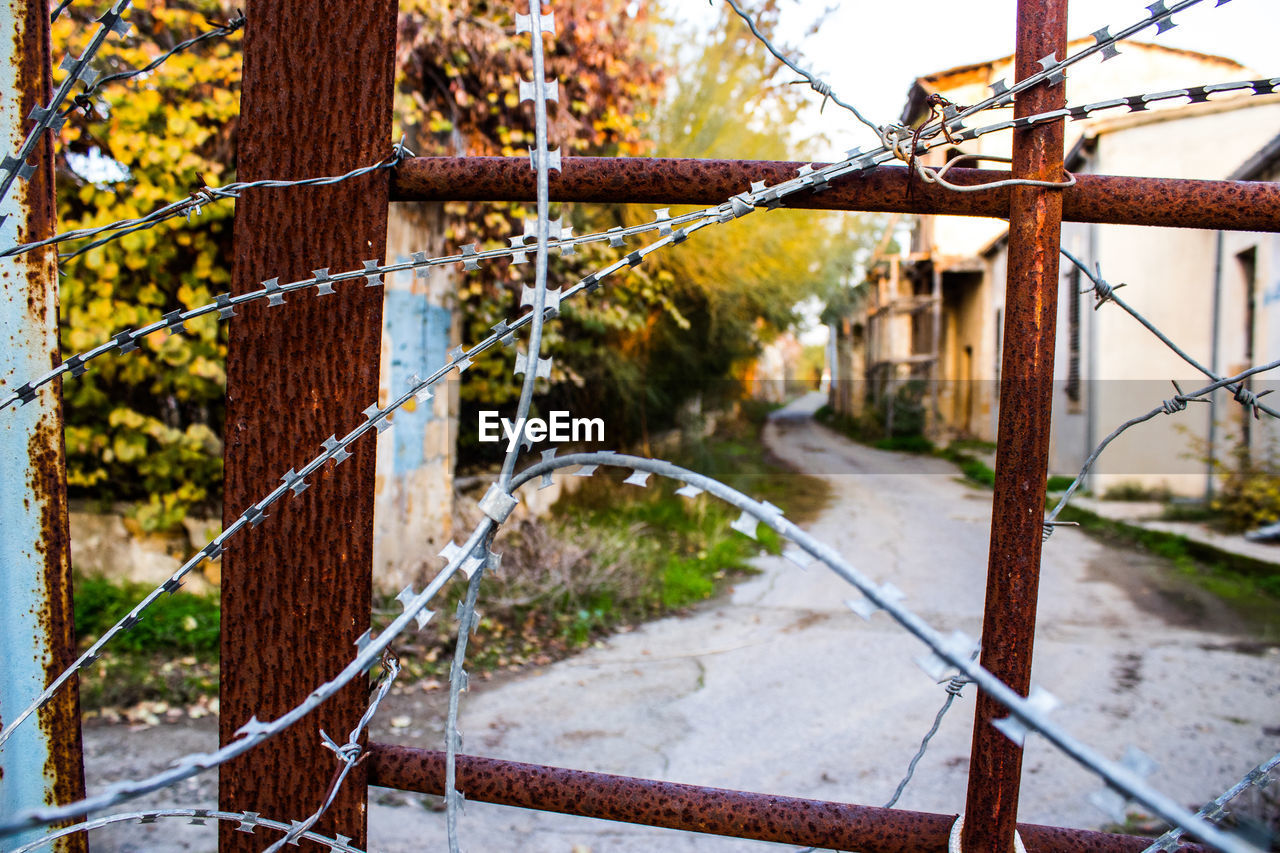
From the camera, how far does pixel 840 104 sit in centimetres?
79

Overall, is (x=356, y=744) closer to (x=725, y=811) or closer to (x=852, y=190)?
(x=725, y=811)

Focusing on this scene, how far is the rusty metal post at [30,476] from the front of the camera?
0.89 m

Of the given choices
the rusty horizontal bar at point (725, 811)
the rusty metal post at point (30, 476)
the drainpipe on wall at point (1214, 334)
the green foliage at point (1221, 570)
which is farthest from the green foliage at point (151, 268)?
the drainpipe on wall at point (1214, 334)

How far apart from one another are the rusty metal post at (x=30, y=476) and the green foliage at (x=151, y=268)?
9.28 feet

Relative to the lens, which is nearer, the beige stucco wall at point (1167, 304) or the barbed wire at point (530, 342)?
the barbed wire at point (530, 342)

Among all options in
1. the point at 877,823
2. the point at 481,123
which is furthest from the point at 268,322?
the point at 481,123

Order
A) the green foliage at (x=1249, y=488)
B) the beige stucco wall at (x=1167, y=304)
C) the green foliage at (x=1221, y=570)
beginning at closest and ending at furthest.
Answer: the green foliage at (x=1221, y=570) → the green foliage at (x=1249, y=488) → the beige stucco wall at (x=1167, y=304)

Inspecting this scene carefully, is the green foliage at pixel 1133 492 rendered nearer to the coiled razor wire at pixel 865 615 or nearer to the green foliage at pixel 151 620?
the green foliage at pixel 151 620

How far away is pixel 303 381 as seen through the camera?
834mm

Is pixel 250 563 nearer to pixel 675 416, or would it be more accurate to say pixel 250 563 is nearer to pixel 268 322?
pixel 268 322

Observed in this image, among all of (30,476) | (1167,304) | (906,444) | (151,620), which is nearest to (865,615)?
(30,476)

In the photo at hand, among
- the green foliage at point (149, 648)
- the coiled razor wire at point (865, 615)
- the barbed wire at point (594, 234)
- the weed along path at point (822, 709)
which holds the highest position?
the barbed wire at point (594, 234)

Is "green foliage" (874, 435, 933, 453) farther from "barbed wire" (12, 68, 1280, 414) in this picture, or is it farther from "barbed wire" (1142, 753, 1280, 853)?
"barbed wire" (12, 68, 1280, 414)

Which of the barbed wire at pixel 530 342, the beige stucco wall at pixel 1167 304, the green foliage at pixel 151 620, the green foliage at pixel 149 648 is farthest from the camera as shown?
the beige stucco wall at pixel 1167 304
